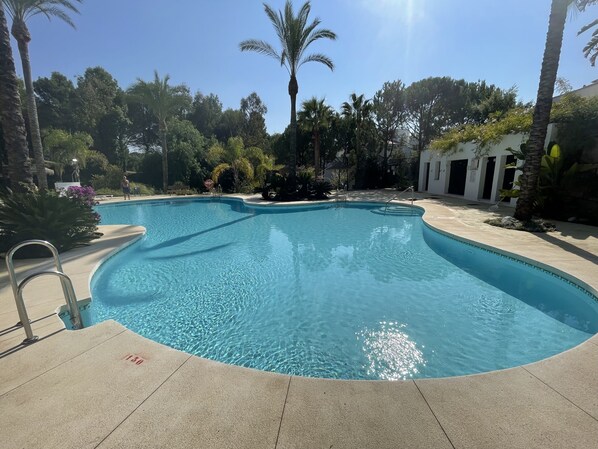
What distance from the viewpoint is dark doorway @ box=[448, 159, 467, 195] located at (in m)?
18.7

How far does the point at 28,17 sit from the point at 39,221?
11159 millimetres

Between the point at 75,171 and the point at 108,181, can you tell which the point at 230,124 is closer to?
the point at 108,181

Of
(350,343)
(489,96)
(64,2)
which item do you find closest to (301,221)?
(350,343)

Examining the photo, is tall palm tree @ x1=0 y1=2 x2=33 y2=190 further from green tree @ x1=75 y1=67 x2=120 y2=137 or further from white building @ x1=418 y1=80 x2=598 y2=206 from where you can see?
Result: green tree @ x1=75 y1=67 x2=120 y2=137

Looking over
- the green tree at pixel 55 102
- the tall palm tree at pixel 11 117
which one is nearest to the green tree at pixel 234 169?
the tall palm tree at pixel 11 117

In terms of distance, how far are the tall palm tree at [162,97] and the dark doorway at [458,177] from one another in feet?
72.8

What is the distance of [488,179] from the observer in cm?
1661

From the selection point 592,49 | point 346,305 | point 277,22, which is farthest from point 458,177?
point 346,305

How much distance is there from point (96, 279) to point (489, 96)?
32540mm

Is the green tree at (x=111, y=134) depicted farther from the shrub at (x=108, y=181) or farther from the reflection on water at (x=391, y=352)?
the reflection on water at (x=391, y=352)

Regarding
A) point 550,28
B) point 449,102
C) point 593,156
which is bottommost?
point 593,156

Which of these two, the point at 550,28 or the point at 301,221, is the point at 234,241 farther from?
the point at 550,28

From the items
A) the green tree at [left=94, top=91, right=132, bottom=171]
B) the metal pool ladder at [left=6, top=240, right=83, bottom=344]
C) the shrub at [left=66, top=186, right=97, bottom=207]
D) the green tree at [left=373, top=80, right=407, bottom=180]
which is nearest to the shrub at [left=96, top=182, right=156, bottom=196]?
the green tree at [left=94, top=91, right=132, bottom=171]

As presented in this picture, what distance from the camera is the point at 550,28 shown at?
26.7 feet
